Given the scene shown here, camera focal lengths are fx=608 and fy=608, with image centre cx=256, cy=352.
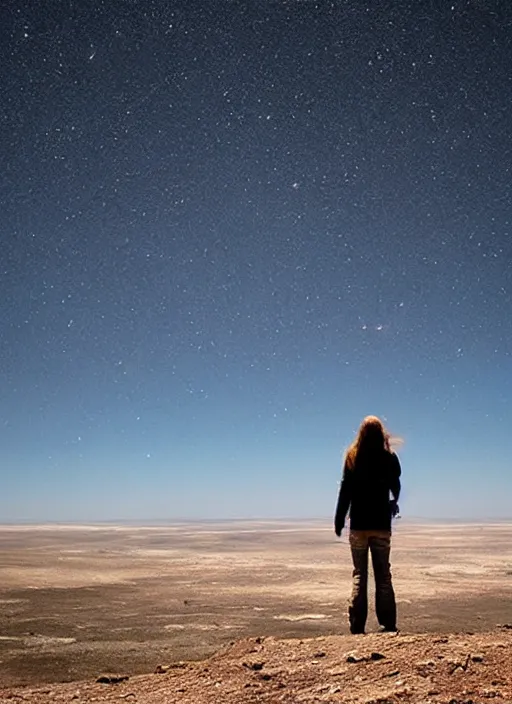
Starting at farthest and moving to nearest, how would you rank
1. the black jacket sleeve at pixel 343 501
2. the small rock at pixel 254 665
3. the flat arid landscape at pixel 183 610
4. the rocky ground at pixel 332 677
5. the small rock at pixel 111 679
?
the flat arid landscape at pixel 183 610
the black jacket sleeve at pixel 343 501
the small rock at pixel 111 679
the small rock at pixel 254 665
the rocky ground at pixel 332 677

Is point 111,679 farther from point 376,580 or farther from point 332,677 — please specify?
point 376,580

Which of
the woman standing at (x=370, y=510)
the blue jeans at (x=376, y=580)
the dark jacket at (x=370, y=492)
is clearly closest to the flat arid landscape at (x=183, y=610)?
the blue jeans at (x=376, y=580)

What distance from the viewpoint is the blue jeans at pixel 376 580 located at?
5.93 metres

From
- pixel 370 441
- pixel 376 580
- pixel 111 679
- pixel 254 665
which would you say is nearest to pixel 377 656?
pixel 254 665

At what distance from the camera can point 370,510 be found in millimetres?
6027

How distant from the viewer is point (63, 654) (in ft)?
23.9

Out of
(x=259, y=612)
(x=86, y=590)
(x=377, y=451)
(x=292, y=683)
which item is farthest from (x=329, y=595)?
(x=292, y=683)

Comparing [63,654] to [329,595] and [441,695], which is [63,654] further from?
[329,595]

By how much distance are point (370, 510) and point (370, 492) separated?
0.57 ft

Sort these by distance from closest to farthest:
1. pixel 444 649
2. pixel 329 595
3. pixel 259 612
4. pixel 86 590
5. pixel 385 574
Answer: pixel 444 649
pixel 385 574
pixel 259 612
pixel 329 595
pixel 86 590

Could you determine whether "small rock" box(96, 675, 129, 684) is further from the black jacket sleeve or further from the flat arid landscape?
the black jacket sleeve

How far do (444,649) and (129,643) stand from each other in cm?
466

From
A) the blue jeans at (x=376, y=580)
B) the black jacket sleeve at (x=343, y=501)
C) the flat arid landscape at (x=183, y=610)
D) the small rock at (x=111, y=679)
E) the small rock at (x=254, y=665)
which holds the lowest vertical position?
the flat arid landscape at (x=183, y=610)

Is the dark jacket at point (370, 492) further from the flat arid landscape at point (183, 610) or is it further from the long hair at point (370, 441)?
the flat arid landscape at point (183, 610)
